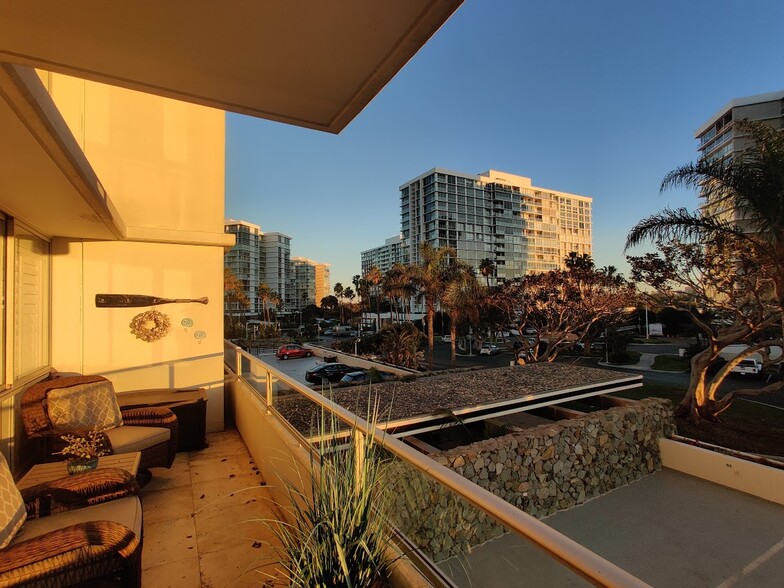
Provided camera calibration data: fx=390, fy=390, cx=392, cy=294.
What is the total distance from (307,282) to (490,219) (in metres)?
47.0

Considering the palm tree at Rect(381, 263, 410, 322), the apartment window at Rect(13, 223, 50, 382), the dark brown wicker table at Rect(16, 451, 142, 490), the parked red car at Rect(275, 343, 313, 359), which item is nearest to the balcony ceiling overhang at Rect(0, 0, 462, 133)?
the dark brown wicker table at Rect(16, 451, 142, 490)

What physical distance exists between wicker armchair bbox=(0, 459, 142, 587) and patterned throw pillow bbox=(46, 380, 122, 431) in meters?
1.21

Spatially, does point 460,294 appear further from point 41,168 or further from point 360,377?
point 41,168

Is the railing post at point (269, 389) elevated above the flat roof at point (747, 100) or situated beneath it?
situated beneath

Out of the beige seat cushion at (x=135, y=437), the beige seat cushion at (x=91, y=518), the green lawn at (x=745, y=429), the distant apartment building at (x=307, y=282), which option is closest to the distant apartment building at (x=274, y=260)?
the distant apartment building at (x=307, y=282)

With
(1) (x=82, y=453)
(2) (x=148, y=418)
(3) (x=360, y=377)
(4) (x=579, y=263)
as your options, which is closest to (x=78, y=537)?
(1) (x=82, y=453)

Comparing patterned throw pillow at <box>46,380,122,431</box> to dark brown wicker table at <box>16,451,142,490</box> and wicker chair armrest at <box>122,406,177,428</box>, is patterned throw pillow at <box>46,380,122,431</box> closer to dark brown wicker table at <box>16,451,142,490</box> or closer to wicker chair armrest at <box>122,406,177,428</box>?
wicker chair armrest at <box>122,406,177,428</box>

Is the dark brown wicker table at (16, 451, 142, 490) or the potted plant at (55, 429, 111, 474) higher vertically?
the potted plant at (55, 429, 111, 474)

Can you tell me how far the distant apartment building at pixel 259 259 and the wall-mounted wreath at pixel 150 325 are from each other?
67686 mm

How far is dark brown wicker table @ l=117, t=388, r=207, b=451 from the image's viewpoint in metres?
4.11

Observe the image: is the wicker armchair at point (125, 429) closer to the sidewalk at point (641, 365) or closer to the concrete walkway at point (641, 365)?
the concrete walkway at point (641, 365)

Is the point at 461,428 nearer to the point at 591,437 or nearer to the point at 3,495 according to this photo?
the point at 591,437

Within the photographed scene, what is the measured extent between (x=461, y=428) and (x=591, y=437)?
3.20 meters

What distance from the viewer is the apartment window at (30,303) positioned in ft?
11.0
